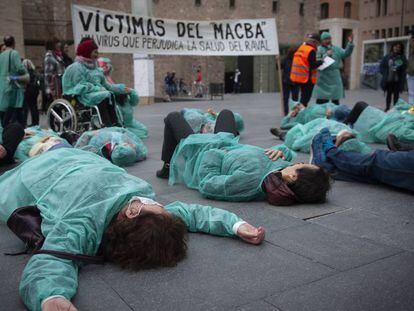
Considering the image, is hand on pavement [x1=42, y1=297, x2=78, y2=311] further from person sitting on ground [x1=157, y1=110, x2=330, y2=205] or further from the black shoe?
the black shoe

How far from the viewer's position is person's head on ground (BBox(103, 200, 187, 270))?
2357 mm

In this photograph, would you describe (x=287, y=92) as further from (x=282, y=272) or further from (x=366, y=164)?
(x=282, y=272)

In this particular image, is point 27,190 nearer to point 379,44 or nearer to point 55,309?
point 55,309

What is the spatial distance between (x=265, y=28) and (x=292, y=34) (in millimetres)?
26232

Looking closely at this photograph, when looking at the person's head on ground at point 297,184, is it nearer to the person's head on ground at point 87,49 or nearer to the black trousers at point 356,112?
the black trousers at point 356,112

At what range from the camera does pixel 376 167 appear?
13.9 feet

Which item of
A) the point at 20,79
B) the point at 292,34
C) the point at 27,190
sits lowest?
the point at 27,190

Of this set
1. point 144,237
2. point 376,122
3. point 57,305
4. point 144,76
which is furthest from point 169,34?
point 57,305

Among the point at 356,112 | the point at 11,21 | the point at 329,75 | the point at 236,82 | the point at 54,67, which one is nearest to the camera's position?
the point at 356,112

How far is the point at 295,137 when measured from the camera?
6449mm

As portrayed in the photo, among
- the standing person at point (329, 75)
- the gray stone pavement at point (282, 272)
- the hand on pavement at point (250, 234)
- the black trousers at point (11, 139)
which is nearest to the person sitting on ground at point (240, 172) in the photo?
the gray stone pavement at point (282, 272)

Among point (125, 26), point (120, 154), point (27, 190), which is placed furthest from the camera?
point (125, 26)

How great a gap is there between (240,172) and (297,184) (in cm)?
45

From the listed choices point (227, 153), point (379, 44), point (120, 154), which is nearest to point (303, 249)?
point (227, 153)
